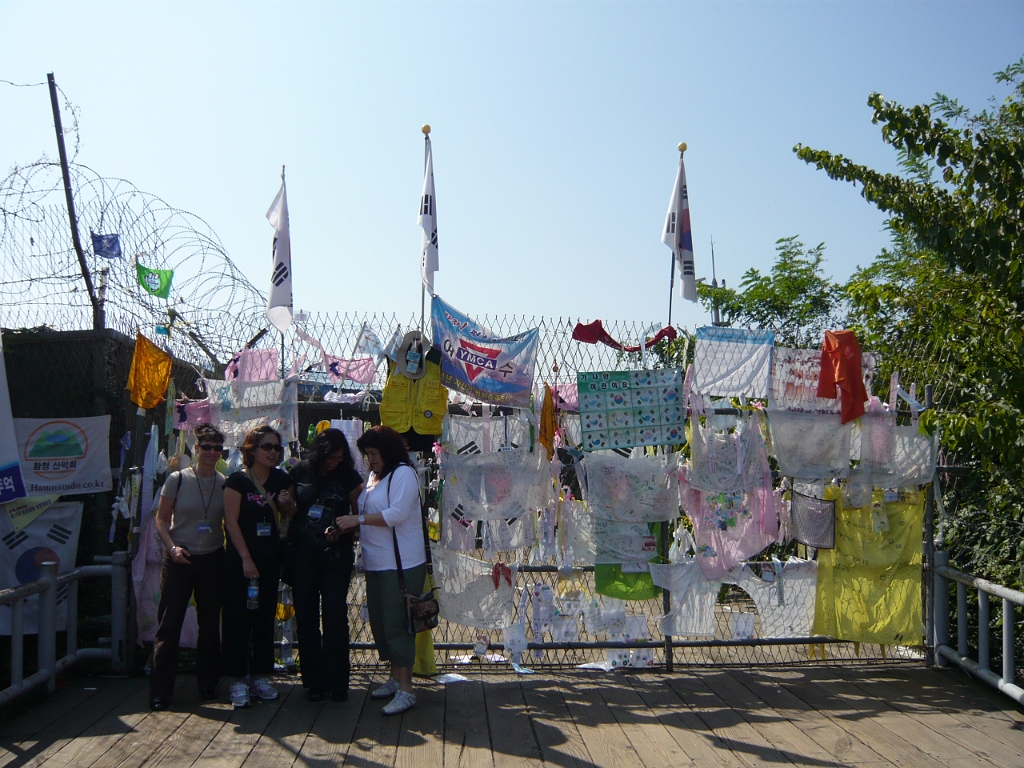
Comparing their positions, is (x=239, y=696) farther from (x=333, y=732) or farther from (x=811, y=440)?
(x=811, y=440)

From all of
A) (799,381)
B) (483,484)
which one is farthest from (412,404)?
(799,381)

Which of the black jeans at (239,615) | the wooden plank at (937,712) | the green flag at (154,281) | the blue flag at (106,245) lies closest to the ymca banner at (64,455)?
the green flag at (154,281)

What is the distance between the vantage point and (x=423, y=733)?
14.3ft

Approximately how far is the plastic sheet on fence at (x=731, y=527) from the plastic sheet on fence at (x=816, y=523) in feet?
0.56

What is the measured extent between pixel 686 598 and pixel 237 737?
284 centimetres

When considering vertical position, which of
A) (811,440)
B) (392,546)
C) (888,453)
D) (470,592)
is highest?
(811,440)

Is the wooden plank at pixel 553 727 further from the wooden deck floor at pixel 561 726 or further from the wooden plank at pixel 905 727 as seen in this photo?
the wooden plank at pixel 905 727

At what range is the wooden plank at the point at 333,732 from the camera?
404 cm

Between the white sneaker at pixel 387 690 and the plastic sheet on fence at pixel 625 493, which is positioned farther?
the plastic sheet on fence at pixel 625 493

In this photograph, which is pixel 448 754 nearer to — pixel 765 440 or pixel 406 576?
pixel 406 576

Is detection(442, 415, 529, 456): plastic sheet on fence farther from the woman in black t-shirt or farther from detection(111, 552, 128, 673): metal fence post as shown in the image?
detection(111, 552, 128, 673): metal fence post

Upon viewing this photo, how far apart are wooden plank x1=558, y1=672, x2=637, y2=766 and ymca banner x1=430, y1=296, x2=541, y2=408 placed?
1.77m

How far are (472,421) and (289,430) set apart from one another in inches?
47.9

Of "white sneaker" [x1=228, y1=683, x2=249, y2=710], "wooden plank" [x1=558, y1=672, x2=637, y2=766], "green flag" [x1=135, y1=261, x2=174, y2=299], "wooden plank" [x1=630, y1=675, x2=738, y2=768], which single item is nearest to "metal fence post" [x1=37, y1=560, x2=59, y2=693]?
"white sneaker" [x1=228, y1=683, x2=249, y2=710]
